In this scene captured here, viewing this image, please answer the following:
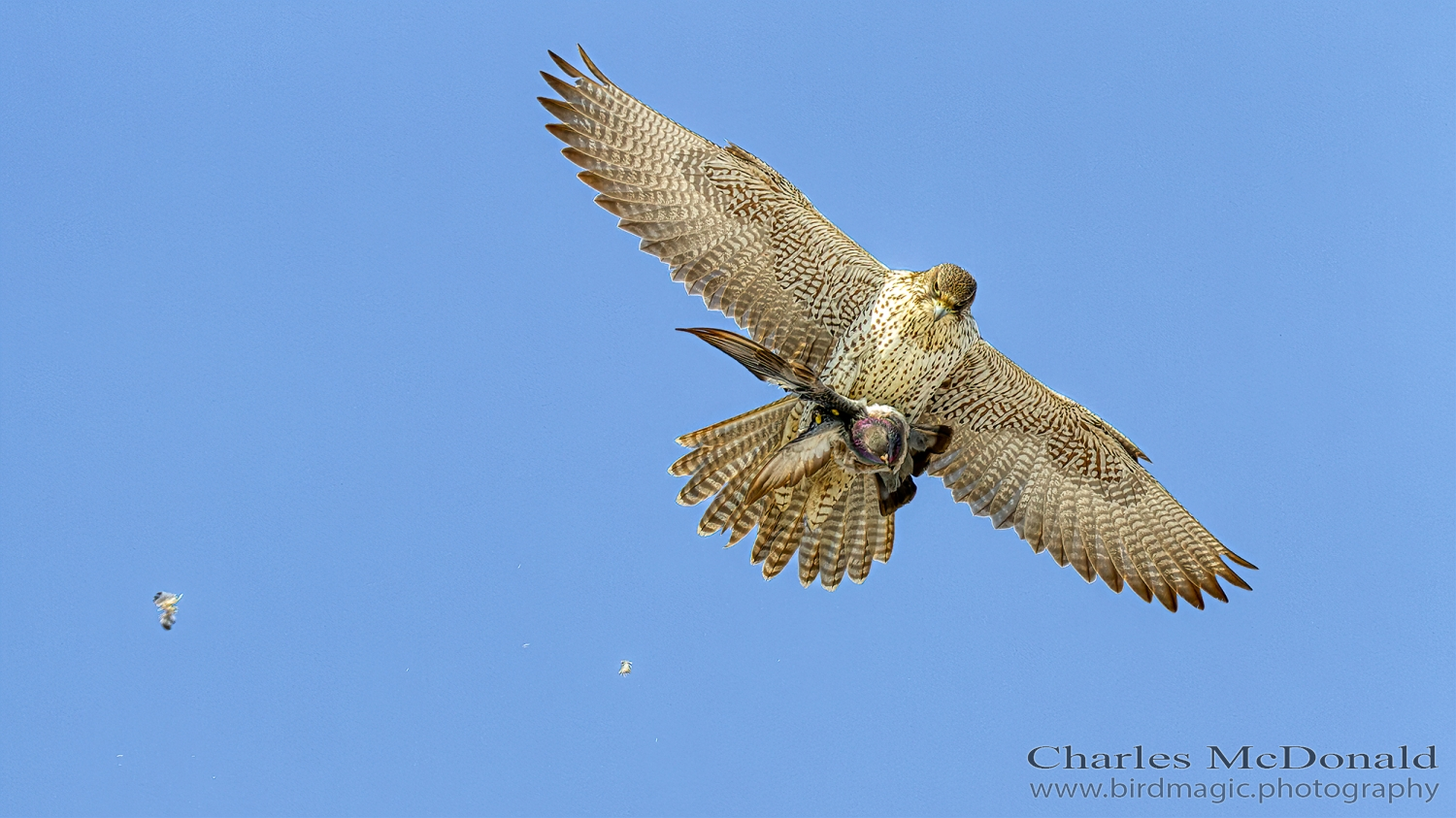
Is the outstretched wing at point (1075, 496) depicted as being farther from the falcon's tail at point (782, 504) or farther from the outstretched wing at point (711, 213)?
the outstretched wing at point (711, 213)

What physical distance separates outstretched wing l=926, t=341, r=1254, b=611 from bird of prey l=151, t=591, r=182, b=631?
18.5ft

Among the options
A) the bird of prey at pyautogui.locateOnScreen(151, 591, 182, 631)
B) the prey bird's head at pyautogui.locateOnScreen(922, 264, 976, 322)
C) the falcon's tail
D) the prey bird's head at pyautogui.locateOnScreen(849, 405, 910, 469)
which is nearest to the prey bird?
the prey bird's head at pyautogui.locateOnScreen(849, 405, 910, 469)

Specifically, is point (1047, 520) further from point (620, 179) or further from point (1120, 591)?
point (620, 179)

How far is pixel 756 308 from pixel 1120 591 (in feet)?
11.4

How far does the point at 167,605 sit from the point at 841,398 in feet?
16.7

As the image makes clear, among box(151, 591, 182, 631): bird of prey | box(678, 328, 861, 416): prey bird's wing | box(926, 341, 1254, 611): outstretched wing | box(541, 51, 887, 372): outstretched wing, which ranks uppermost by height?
box(541, 51, 887, 372): outstretched wing

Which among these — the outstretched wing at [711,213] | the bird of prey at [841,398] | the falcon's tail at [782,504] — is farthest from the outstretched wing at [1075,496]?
the outstretched wing at [711,213]

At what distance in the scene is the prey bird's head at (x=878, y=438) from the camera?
10.1 m

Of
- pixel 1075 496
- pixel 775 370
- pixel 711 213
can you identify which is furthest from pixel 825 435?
pixel 1075 496

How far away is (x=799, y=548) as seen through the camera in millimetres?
11102

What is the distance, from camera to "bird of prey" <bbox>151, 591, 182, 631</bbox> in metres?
10.9

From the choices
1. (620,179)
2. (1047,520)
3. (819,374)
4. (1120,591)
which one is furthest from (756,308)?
(1120,591)

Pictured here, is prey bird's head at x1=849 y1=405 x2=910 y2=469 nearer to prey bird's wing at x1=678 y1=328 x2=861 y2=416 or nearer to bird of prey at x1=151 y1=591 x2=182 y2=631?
prey bird's wing at x1=678 y1=328 x2=861 y2=416

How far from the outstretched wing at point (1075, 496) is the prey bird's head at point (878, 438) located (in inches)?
42.0
